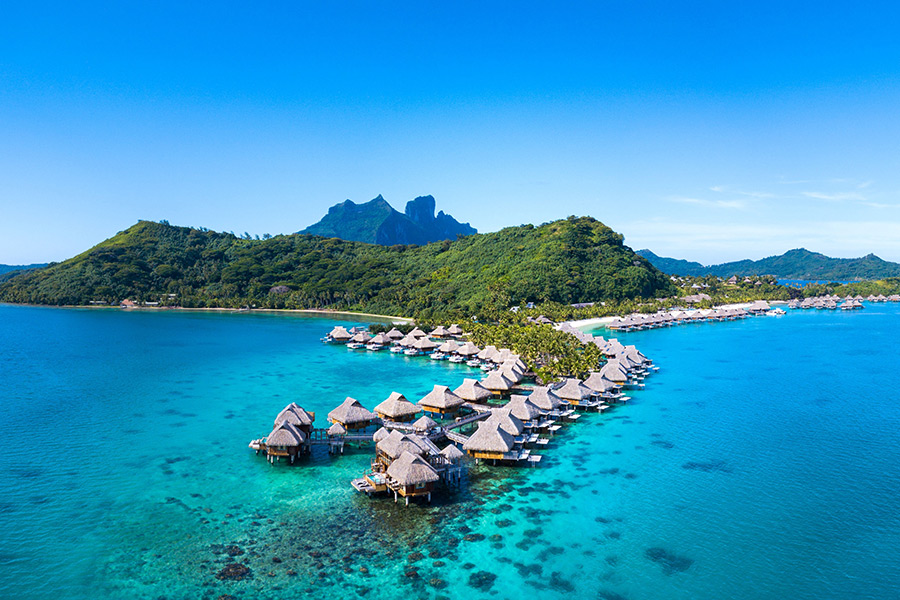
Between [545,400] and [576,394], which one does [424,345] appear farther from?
[545,400]

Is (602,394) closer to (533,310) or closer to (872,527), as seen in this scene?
(872,527)

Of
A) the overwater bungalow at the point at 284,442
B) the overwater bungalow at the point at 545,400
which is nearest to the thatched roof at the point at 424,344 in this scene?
the overwater bungalow at the point at 545,400

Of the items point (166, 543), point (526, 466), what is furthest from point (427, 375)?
point (166, 543)

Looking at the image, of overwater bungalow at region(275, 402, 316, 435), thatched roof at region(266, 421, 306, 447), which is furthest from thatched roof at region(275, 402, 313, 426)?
thatched roof at region(266, 421, 306, 447)

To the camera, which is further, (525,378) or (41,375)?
(41,375)

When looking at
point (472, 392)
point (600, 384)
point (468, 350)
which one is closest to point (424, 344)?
point (468, 350)
